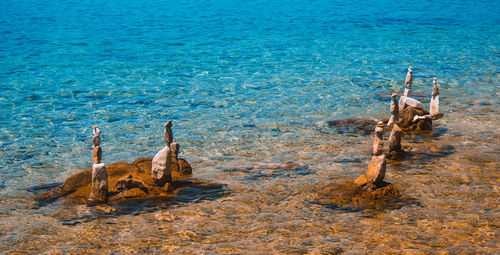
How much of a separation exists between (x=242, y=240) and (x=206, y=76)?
20465 millimetres

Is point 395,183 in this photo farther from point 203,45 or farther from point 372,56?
point 203,45

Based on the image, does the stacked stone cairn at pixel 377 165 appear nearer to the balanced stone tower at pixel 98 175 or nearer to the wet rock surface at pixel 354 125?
the balanced stone tower at pixel 98 175

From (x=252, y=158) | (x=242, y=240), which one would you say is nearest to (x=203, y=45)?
(x=252, y=158)

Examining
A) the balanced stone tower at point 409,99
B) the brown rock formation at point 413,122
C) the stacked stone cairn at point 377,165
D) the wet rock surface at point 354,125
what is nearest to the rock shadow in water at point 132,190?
the stacked stone cairn at point 377,165

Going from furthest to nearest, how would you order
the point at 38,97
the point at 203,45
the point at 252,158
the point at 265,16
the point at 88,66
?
1. the point at 265,16
2. the point at 203,45
3. the point at 88,66
4. the point at 38,97
5. the point at 252,158

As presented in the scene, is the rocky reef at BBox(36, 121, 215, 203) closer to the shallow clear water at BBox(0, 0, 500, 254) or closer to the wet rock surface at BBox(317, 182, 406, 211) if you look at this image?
the shallow clear water at BBox(0, 0, 500, 254)

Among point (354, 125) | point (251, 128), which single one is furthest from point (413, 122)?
point (251, 128)

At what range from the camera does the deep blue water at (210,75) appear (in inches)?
761

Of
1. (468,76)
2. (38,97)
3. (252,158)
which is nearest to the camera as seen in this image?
(252,158)

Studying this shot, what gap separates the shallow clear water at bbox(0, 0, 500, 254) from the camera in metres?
11.1

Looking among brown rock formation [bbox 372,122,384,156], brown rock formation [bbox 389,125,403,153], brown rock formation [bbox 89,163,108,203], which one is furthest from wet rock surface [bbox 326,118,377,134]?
→ brown rock formation [bbox 89,163,108,203]

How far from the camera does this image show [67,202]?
514 inches

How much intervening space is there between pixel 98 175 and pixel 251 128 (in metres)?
8.60

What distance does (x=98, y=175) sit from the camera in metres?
12.6
